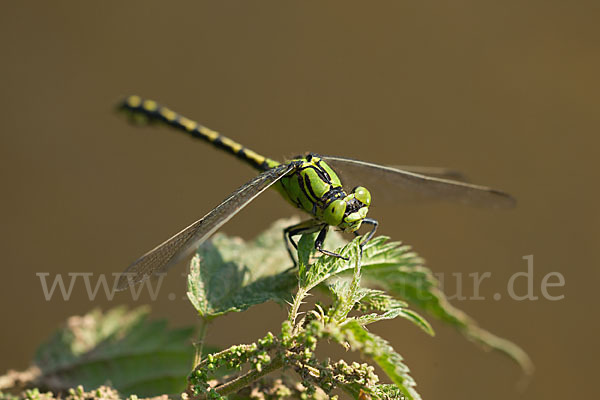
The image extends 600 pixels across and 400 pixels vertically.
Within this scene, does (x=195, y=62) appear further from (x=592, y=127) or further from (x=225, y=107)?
(x=592, y=127)

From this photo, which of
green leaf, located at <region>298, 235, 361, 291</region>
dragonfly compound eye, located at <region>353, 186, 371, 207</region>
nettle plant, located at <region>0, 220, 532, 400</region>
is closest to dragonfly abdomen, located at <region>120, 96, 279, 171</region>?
nettle plant, located at <region>0, 220, 532, 400</region>

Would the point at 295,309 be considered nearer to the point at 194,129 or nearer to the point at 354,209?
the point at 354,209

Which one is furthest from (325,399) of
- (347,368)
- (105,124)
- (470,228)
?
(105,124)

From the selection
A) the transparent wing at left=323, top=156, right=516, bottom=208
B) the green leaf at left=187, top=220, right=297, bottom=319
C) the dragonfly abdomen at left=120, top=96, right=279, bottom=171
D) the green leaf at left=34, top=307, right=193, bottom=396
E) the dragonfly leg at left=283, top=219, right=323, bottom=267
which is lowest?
the green leaf at left=34, top=307, right=193, bottom=396

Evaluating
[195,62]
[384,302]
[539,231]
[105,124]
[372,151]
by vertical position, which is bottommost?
[384,302]

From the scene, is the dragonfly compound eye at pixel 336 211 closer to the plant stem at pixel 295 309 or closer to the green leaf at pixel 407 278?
the green leaf at pixel 407 278

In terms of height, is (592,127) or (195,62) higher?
(195,62)

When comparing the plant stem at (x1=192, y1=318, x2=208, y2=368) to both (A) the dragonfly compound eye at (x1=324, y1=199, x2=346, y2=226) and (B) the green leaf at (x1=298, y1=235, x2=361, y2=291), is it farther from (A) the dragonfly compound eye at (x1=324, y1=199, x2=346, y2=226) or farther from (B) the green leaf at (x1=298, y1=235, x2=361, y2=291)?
(A) the dragonfly compound eye at (x1=324, y1=199, x2=346, y2=226)

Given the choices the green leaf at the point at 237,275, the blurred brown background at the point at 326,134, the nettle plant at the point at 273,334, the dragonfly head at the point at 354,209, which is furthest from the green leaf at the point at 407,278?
the blurred brown background at the point at 326,134
